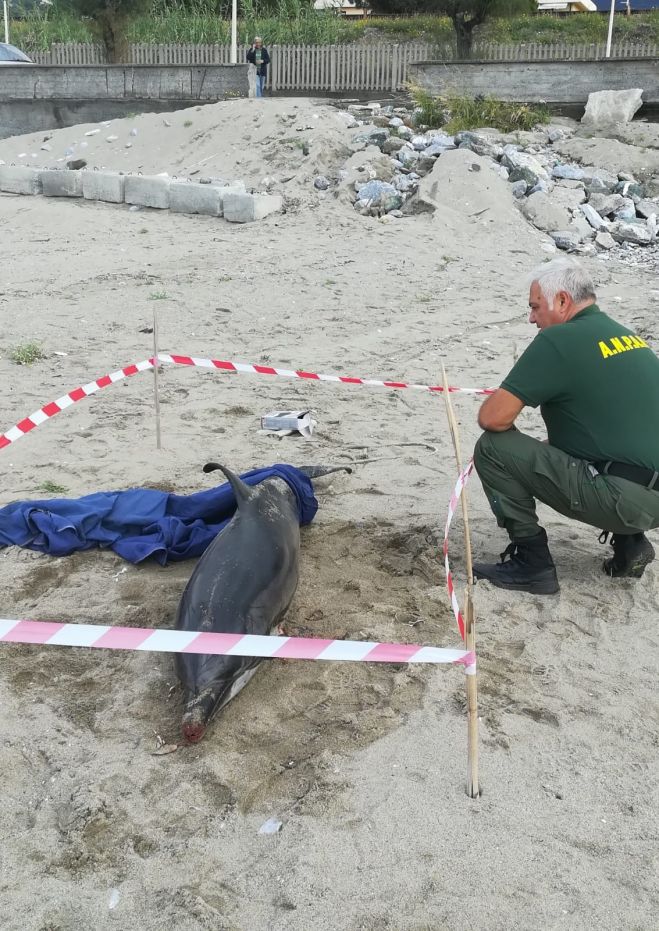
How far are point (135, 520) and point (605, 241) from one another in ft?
30.9

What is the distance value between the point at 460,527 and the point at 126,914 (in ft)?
9.22

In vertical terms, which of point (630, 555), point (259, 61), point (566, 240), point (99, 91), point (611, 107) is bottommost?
point (630, 555)

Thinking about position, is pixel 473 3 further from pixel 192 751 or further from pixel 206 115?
pixel 192 751

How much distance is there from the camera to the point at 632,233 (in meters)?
11.9

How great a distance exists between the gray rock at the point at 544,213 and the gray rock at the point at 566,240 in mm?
238

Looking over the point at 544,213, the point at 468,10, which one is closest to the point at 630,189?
the point at 544,213

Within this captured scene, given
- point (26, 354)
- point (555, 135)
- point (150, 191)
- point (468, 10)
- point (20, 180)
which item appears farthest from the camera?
point (468, 10)

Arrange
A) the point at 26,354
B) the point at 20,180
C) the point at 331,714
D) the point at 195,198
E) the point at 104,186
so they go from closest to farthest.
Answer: the point at 331,714 < the point at 26,354 < the point at 195,198 < the point at 104,186 < the point at 20,180

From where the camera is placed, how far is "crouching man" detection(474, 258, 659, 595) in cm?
365

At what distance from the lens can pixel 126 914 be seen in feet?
7.69

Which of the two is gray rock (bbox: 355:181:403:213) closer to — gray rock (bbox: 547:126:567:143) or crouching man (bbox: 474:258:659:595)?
gray rock (bbox: 547:126:567:143)

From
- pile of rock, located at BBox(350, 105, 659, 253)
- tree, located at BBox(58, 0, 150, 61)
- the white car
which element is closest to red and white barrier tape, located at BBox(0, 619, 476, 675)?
pile of rock, located at BBox(350, 105, 659, 253)

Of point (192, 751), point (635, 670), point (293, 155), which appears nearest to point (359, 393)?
point (635, 670)

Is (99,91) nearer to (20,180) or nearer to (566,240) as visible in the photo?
(20,180)
